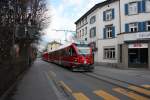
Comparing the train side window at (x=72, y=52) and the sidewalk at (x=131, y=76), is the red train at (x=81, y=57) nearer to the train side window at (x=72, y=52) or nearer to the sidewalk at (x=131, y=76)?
the train side window at (x=72, y=52)

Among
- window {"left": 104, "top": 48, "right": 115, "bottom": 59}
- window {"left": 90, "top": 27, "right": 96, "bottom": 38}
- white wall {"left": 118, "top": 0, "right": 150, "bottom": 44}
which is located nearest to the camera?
white wall {"left": 118, "top": 0, "right": 150, "bottom": 44}

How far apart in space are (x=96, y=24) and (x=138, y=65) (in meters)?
13.6

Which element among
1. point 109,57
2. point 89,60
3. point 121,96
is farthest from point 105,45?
point 121,96

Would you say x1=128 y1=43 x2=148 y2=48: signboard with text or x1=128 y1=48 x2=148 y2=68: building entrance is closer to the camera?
x1=128 y1=43 x2=148 y2=48: signboard with text

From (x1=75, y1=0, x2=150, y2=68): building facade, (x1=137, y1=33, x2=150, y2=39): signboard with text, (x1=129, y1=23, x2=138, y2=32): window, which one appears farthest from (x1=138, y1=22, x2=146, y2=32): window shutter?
(x1=137, y1=33, x2=150, y2=39): signboard with text

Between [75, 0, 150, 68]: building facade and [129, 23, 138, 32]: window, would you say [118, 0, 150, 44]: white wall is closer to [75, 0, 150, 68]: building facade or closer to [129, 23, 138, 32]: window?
[75, 0, 150, 68]: building facade

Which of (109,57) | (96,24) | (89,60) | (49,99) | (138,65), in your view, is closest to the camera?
(49,99)

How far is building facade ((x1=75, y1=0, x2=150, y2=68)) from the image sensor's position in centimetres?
3806

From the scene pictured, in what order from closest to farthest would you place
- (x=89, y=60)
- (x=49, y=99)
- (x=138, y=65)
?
(x=49, y=99) → (x=89, y=60) → (x=138, y=65)

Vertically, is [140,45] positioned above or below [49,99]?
above

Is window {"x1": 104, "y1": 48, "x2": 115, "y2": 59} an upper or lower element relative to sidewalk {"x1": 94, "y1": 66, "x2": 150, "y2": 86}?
upper

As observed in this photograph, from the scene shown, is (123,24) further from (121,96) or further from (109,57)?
(121,96)

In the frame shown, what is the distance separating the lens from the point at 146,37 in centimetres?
3600

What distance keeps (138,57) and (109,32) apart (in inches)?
322
